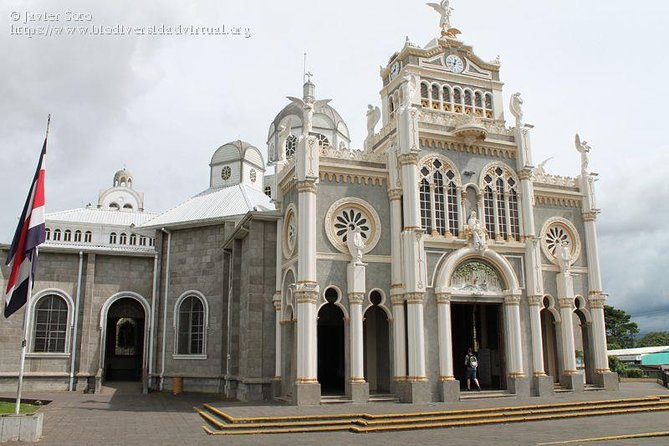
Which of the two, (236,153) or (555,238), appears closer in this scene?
(555,238)

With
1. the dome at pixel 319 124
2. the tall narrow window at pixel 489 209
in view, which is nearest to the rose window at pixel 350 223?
the tall narrow window at pixel 489 209

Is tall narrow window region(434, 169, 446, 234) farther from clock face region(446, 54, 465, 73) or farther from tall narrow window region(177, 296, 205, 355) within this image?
tall narrow window region(177, 296, 205, 355)

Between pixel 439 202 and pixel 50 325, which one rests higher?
pixel 439 202

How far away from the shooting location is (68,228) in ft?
117

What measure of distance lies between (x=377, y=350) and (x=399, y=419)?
8353mm

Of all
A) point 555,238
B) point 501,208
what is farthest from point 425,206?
point 555,238

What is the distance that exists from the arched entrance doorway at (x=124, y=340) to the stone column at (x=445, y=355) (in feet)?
55.8

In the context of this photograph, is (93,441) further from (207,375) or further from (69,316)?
(69,316)

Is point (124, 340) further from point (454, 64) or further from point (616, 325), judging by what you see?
point (616, 325)

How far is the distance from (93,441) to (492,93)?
23217 mm

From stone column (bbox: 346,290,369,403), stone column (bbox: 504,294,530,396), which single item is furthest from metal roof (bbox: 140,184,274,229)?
stone column (bbox: 504,294,530,396)

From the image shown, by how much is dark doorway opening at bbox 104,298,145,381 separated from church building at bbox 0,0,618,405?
221 mm

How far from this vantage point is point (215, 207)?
36.7 m

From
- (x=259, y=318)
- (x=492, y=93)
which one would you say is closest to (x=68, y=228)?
(x=259, y=318)
